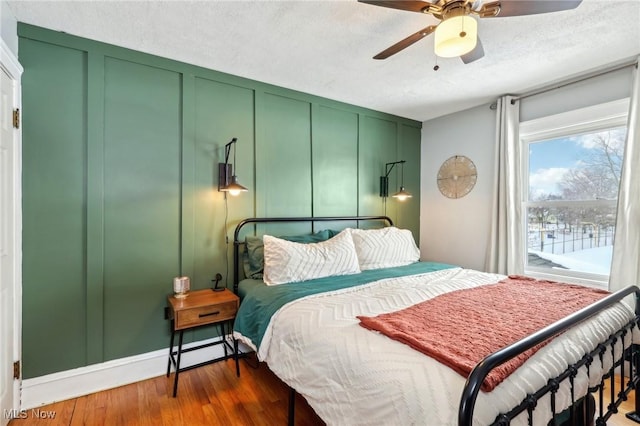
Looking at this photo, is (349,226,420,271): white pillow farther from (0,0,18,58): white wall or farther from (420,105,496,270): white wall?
(0,0,18,58): white wall

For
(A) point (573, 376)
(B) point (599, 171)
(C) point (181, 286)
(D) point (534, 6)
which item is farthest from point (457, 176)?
(C) point (181, 286)

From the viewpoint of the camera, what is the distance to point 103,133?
229 cm

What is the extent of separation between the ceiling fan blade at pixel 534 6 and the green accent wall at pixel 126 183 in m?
2.07

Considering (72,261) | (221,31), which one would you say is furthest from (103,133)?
(221,31)

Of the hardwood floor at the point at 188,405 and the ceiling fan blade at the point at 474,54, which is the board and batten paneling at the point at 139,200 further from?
the ceiling fan blade at the point at 474,54

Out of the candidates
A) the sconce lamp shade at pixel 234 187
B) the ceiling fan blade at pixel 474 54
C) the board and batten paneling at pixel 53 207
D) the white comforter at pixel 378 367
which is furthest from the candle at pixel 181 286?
the ceiling fan blade at pixel 474 54

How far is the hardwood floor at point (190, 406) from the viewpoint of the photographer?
1.90 meters

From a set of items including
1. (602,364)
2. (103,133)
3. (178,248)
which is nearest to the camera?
(602,364)

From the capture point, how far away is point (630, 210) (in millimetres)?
2477

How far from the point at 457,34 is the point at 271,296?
6.21 ft

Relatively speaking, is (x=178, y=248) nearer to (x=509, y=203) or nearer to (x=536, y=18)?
(x=536, y=18)

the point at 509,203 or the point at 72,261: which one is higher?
the point at 509,203

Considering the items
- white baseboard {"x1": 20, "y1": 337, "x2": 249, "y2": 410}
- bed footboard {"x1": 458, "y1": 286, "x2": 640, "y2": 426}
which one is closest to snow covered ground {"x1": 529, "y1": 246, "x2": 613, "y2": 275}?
bed footboard {"x1": 458, "y1": 286, "x2": 640, "y2": 426}

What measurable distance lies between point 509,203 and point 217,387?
128 inches
